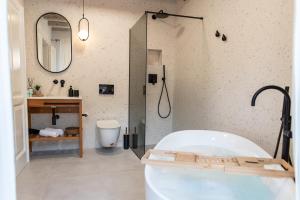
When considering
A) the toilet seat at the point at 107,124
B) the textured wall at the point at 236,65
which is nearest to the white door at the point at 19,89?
the toilet seat at the point at 107,124

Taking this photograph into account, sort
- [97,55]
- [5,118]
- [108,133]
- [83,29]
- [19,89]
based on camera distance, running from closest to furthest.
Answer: [5,118]
[19,89]
[108,133]
[83,29]
[97,55]

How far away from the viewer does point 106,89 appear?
3562mm

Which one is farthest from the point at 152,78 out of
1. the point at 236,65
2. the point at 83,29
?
the point at 236,65

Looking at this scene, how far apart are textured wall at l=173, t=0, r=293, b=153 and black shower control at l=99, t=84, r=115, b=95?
3.94ft

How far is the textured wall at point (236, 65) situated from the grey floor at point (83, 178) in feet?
3.97

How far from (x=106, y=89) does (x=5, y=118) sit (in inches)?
117

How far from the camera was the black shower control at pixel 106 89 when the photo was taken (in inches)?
139

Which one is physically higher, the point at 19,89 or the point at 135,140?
the point at 19,89

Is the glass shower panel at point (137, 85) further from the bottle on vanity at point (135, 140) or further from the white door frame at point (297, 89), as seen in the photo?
the white door frame at point (297, 89)

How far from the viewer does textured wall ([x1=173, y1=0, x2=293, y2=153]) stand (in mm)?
1847

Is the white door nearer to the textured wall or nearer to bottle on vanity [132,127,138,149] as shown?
bottle on vanity [132,127,138,149]

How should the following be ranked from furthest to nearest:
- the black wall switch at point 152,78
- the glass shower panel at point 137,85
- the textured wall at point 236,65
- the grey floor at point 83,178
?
the black wall switch at point 152,78, the glass shower panel at point 137,85, the grey floor at point 83,178, the textured wall at point 236,65

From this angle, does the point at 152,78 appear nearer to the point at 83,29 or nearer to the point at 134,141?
the point at 134,141

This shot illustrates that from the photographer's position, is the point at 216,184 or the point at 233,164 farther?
the point at 216,184
